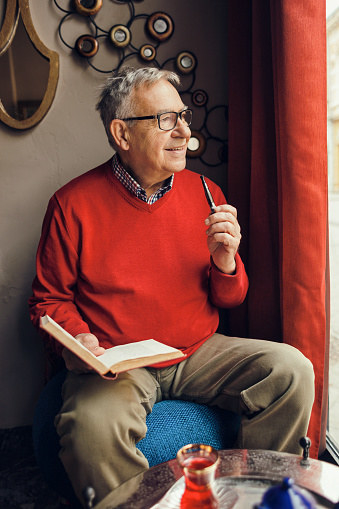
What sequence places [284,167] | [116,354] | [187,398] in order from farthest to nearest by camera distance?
[187,398]
[284,167]
[116,354]

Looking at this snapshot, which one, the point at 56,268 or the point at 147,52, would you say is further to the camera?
the point at 147,52

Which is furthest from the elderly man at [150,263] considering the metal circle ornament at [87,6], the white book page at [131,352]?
the metal circle ornament at [87,6]

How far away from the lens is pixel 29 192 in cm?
186

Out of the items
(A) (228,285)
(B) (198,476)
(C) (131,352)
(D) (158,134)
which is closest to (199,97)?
(D) (158,134)

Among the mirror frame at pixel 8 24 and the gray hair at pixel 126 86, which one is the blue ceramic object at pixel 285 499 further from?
the mirror frame at pixel 8 24

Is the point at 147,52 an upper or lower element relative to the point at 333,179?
upper

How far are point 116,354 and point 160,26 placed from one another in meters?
1.38

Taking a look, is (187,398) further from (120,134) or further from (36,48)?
(36,48)

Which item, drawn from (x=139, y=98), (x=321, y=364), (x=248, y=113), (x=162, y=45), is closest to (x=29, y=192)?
(x=139, y=98)

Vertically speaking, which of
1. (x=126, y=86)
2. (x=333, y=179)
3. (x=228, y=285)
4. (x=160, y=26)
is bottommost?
(x=228, y=285)

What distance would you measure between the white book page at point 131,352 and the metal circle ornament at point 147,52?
1.20 m

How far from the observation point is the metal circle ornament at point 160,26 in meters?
1.80

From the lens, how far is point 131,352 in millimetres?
1145

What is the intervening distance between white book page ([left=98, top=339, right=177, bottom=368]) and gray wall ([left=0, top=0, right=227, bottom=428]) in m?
0.86
